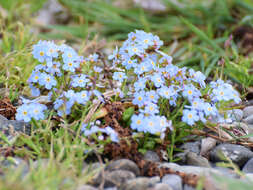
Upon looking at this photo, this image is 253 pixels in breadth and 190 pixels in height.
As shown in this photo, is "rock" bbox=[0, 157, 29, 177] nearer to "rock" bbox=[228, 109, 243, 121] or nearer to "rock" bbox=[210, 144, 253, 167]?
"rock" bbox=[210, 144, 253, 167]

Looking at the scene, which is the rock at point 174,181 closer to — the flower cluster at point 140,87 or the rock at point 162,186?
the rock at point 162,186

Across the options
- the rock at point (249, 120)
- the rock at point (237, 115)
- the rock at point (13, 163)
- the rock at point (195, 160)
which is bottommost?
the rock at point (195, 160)

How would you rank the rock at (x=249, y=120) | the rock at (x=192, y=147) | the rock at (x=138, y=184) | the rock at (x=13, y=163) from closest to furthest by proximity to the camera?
the rock at (x=138, y=184), the rock at (x=13, y=163), the rock at (x=192, y=147), the rock at (x=249, y=120)

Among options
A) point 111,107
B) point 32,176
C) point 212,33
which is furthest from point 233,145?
point 212,33

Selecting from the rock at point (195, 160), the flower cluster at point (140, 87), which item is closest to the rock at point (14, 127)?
the flower cluster at point (140, 87)

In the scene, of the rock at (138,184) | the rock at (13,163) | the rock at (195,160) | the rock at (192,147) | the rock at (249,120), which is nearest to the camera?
Result: the rock at (138,184)

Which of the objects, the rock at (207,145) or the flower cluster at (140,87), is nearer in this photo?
the flower cluster at (140,87)

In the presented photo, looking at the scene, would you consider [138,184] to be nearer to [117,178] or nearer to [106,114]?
[117,178]
